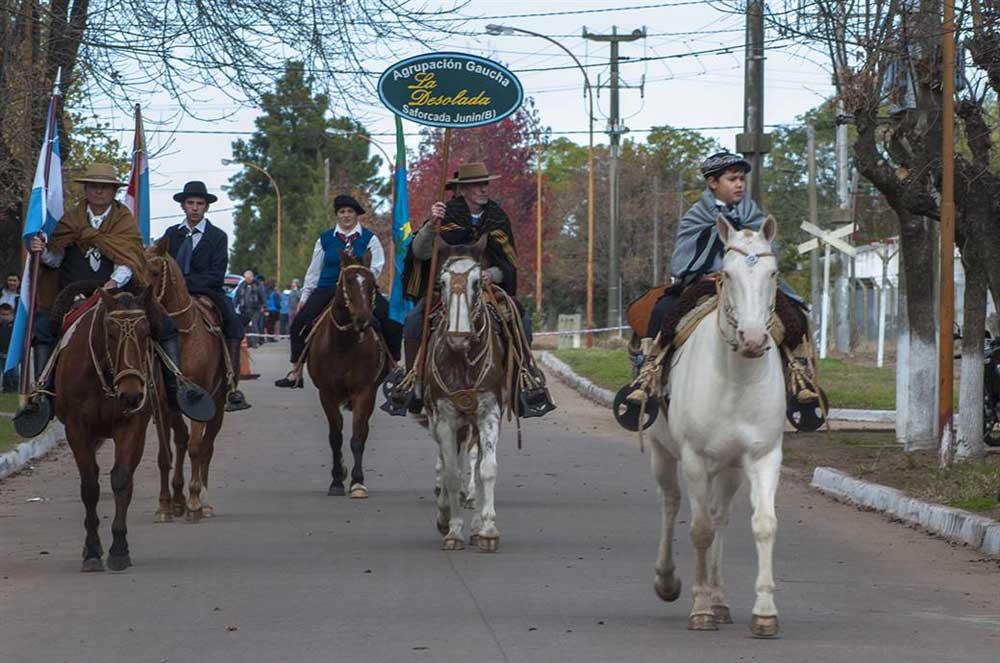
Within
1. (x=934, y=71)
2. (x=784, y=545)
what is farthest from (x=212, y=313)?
(x=934, y=71)

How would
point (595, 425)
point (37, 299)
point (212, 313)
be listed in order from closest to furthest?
point (37, 299) < point (212, 313) < point (595, 425)

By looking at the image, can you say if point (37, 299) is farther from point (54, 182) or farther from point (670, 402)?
point (670, 402)

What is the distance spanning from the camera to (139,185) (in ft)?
58.1

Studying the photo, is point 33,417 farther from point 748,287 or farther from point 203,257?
point 748,287

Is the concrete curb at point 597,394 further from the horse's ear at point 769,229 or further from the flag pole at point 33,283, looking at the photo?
the horse's ear at point 769,229

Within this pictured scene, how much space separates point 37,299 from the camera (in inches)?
516

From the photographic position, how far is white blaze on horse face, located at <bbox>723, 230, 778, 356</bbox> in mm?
8922

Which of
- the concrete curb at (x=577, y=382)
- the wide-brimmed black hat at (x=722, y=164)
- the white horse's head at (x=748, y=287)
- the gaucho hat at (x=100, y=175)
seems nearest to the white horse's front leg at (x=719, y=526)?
the white horse's head at (x=748, y=287)

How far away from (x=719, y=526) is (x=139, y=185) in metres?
9.33

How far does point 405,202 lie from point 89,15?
17.6ft

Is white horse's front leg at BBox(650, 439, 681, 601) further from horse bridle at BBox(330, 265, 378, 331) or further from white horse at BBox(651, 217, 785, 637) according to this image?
horse bridle at BBox(330, 265, 378, 331)

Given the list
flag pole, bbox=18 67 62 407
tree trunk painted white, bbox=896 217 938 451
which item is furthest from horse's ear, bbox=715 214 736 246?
tree trunk painted white, bbox=896 217 938 451

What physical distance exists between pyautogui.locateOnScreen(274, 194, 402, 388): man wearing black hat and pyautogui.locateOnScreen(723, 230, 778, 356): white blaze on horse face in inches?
315

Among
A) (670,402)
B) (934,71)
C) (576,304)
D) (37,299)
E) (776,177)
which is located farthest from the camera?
(776,177)
